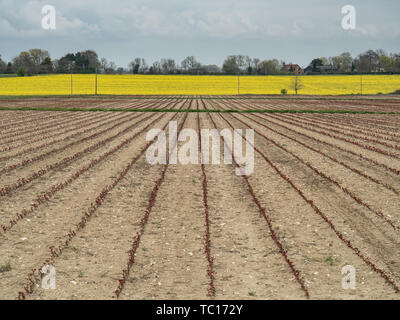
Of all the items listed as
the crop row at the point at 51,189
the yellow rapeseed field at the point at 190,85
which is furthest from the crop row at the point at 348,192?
the yellow rapeseed field at the point at 190,85

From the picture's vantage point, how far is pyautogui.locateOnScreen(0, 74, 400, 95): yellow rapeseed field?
8475 cm

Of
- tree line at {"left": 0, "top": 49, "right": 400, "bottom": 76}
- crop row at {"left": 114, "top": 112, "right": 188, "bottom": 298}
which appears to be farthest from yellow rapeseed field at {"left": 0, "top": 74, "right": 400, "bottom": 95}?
crop row at {"left": 114, "top": 112, "right": 188, "bottom": 298}

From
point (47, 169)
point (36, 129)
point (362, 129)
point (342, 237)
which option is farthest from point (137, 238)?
point (362, 129)

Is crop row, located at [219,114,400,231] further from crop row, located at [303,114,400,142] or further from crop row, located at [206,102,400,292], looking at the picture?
crop row, located at [303,114,400,142]

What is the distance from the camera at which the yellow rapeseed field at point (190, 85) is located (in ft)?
278

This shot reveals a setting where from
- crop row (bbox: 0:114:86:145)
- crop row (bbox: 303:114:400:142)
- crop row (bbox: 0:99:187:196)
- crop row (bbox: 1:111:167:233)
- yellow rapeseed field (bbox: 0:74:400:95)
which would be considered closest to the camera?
crop row (bbox: 1:111:167:233)

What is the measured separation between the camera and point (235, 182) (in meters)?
12.6

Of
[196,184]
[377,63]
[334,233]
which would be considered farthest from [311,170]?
[377,63]

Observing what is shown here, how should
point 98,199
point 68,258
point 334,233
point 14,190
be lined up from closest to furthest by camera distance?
point 68,258, point 334,233, point 98,199, point 14,190

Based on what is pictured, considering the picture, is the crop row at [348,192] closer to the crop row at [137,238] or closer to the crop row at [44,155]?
the crop row at [137,238]

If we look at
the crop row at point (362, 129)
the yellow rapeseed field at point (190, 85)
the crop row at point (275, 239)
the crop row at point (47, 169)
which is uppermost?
the yellow rapeseed field at point (190, 85)
